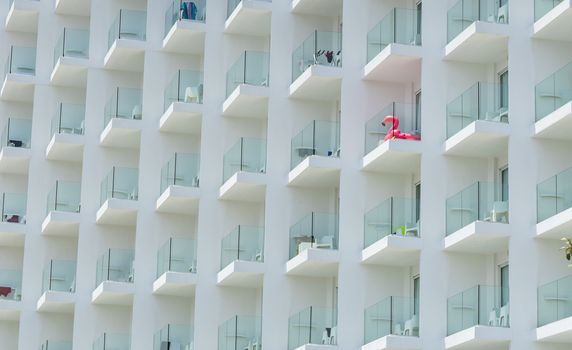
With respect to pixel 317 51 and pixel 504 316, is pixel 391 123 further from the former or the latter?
pixel 504 316

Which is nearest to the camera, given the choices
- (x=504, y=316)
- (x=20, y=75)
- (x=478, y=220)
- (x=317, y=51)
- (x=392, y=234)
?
(x=504, y=316)

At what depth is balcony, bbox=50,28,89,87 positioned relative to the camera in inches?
2667

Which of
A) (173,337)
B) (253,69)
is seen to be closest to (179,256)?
(173,337)

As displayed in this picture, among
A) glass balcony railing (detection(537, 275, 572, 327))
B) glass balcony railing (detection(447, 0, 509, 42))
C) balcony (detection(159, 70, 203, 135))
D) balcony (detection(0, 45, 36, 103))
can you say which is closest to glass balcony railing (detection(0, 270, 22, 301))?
balcony (detection(0, 45, 36, 103))

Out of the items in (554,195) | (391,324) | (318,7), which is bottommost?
(391,324)

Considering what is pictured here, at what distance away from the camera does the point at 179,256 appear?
196ft

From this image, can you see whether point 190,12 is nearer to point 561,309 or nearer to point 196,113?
point 196,113

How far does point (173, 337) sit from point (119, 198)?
6055mm

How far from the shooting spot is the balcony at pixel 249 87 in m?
57.8

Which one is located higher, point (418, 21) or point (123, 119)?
point (123, 119)

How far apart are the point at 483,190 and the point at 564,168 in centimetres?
233

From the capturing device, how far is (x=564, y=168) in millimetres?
46906

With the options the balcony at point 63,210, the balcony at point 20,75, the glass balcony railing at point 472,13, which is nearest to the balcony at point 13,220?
the balcony at point 63,210

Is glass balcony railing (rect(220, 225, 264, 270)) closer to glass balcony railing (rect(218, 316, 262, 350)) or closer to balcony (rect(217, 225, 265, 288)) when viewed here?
balcony (rect(217, 225, 265, 288))
